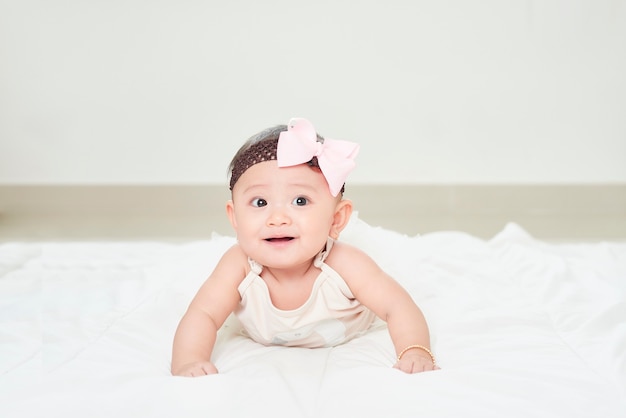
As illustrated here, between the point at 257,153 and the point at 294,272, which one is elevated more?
the point at 257,153

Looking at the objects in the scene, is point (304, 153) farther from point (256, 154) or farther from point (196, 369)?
point (196, 369)

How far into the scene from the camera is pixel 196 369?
1.06 m

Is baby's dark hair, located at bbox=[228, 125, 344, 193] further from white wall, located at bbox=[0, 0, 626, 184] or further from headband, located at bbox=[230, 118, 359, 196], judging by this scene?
white wall, located at bbox=[0, 0, 626, 184]

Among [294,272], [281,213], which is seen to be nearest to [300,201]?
[281,213]

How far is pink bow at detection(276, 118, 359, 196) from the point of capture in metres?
1.14

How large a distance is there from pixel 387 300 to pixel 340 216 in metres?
0.16

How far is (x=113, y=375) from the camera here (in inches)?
40.9

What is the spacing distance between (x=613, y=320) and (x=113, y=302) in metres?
0.96

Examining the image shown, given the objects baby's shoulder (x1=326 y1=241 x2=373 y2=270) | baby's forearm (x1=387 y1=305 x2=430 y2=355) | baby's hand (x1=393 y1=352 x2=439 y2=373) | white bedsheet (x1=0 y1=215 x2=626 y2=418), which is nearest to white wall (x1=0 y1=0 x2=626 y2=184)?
white bedsheet (x1=0 y1=215 x2=626 y2=418)

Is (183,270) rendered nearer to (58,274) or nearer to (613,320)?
(58,274)

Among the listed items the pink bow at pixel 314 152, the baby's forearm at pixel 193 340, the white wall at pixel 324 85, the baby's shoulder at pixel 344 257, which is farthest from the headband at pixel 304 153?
the white wall at pixel 324 85

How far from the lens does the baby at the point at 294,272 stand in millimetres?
1134

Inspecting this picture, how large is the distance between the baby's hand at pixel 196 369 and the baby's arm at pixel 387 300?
0.29 metres

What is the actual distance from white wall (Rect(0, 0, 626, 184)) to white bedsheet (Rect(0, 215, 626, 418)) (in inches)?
70.9
